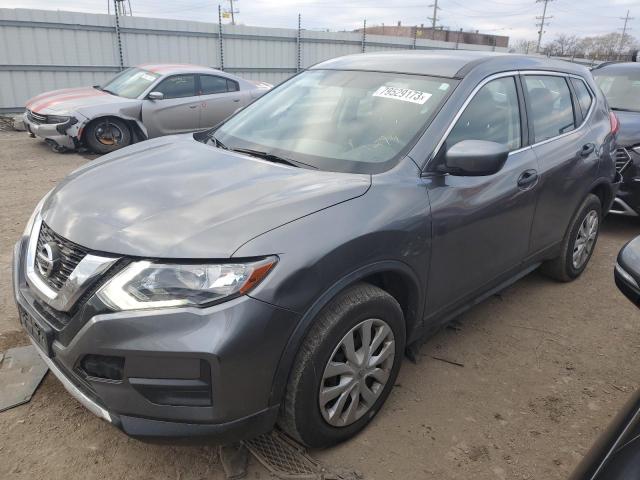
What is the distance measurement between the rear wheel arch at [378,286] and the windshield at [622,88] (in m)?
5.21

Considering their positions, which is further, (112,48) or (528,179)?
(112,48)

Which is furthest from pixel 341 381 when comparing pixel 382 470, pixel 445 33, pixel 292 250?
pixel 445 33

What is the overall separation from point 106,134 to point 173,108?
1.21 meters

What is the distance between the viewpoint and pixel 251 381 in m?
1.89

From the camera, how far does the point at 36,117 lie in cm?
850

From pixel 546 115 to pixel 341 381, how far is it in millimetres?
2444

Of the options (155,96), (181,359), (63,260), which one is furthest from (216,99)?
(181,359)

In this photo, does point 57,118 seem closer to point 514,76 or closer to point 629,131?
point 514,76

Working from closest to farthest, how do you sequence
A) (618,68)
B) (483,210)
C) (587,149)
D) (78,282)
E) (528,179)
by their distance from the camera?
(78,282) < (483,210) < (528,179) < (587,149) < (618,68)

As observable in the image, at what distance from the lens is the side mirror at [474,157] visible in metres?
2.43

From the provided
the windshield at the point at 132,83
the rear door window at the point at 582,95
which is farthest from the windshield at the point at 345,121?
the windshield at the point at 132,83

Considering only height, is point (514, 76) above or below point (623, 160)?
above

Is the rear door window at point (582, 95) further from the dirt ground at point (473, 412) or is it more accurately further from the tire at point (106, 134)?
the tire at point (106, 134)

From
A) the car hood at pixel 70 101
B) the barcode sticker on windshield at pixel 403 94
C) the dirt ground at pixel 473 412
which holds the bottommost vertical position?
the dirt ground at pixel 473 412
